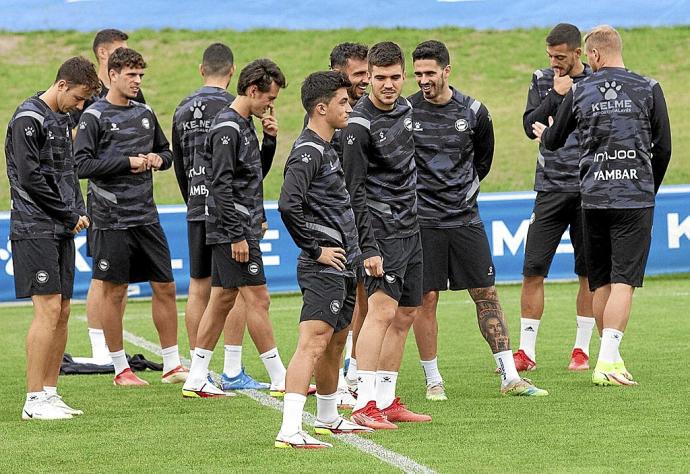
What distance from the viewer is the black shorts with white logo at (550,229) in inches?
398

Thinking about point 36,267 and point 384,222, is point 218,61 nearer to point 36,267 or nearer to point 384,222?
point 36,267

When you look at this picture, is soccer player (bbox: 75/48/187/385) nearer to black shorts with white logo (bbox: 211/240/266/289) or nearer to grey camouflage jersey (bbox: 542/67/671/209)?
black shorts with white logo (bbox: 211/240/266/289)

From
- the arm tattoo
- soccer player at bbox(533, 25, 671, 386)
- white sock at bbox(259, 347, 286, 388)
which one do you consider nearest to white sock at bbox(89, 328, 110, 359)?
white sock at bbox(259, 347, 286, 388)

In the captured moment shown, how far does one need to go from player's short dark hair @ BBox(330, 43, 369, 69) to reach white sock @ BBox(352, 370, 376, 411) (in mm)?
2272

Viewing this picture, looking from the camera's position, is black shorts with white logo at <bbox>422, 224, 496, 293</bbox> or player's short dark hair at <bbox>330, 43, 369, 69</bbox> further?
player's short dark hair at <bbox>330, 43, 369, 69</bbox>

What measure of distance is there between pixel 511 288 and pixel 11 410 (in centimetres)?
854

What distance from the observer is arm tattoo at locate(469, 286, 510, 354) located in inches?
343

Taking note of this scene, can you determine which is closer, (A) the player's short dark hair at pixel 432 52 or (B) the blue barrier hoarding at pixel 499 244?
(A) the player's short dark hair at pixel 432 52

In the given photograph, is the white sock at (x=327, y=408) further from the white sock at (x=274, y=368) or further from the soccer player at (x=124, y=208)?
the soccer player at (x=124, y=208)

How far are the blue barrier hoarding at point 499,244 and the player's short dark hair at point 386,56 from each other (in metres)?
7.77

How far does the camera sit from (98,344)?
10.6 metres

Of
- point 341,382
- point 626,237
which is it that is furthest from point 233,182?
point 626,237

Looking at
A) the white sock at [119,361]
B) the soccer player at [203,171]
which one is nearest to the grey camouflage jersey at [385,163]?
the soccer player at [203,171]

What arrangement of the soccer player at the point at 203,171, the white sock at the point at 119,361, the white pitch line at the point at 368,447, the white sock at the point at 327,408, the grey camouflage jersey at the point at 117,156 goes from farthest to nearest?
the white sock at the point at 119,361
the grey camouflage jersey at the point at 117,156
the soccer player at the point at 203,171
the white sock at the point at 327,408
the white pitch line at the point at 368,447
